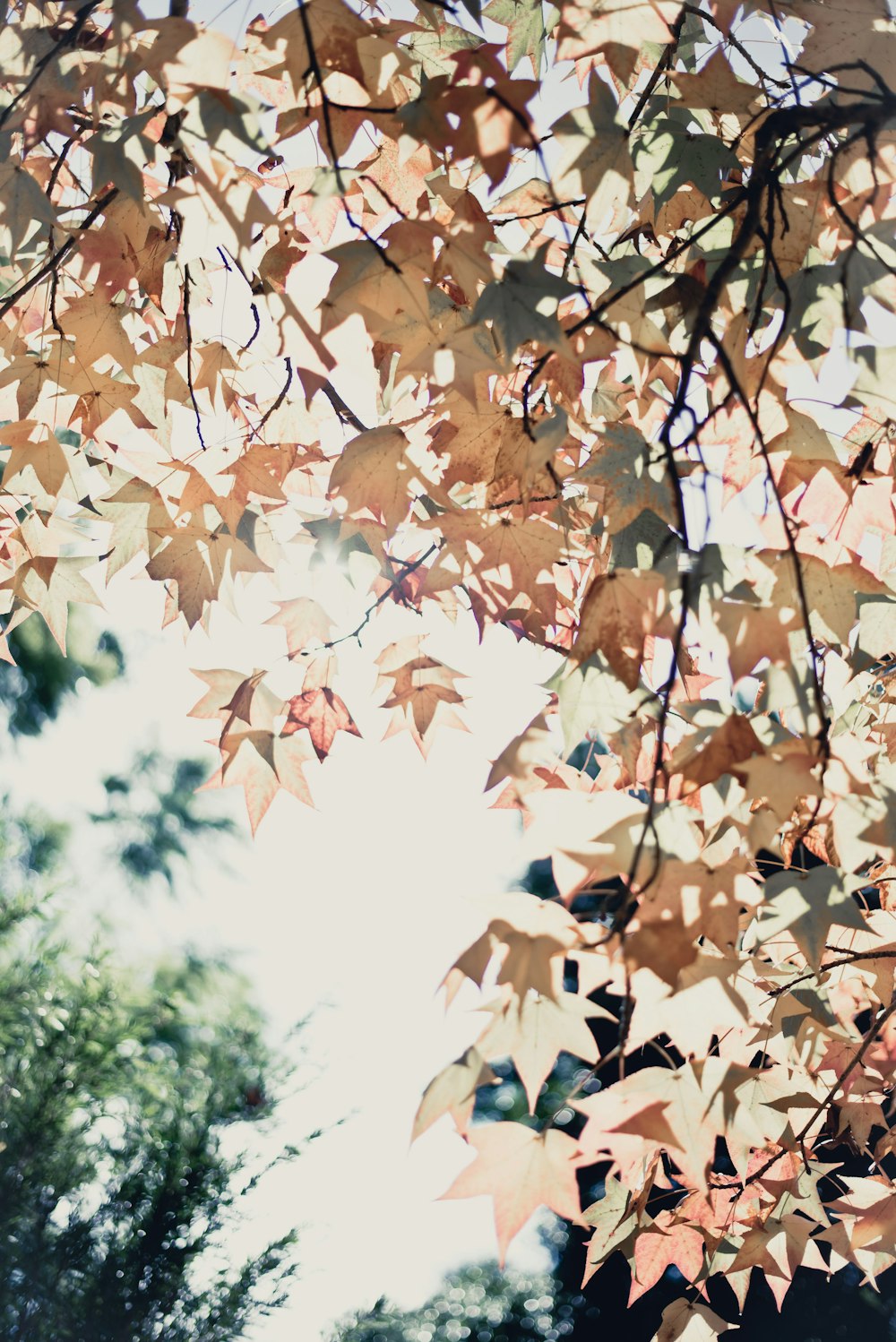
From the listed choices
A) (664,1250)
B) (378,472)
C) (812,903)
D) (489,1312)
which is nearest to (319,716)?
(378,472)

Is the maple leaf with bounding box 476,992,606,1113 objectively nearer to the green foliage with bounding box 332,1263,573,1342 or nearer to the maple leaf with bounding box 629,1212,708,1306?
the maple leaf with bounding box 629,1212,708,1306

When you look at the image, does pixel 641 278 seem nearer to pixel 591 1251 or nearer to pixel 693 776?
pixel 693 776

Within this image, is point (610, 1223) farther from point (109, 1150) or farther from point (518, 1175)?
point (109, 1150)

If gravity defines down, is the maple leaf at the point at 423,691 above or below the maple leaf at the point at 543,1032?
above

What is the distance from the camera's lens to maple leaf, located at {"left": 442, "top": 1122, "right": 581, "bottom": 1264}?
89cm

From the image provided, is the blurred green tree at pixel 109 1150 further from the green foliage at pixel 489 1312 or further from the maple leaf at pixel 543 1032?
the maple leaf at pixel 543 1032

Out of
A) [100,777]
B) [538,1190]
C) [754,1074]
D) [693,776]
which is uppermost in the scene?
[100,777]

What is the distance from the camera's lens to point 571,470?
1437 millimetres

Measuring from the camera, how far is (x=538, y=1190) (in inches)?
35.1

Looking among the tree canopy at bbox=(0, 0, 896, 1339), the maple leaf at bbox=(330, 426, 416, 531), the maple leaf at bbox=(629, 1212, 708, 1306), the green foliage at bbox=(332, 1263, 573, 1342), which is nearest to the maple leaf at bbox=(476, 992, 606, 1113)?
the tree canopy at bbox=(0, 0, 896, 1339)

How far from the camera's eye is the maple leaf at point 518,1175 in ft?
2.91

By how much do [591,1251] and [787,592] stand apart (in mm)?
1039

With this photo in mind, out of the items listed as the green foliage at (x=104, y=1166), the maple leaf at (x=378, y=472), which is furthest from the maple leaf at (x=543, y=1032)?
the green foliage at (x=104, y=1166)

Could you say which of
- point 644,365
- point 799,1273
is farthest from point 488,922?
point 799,1273
